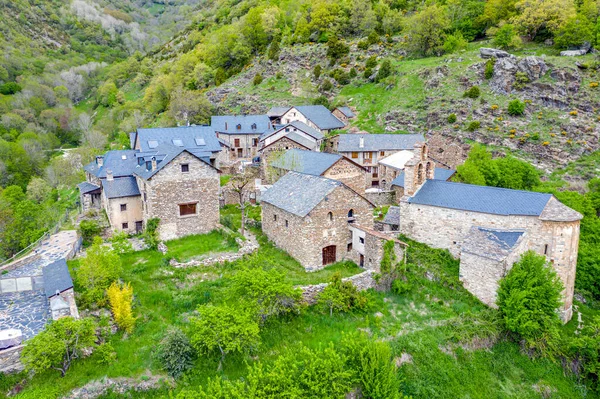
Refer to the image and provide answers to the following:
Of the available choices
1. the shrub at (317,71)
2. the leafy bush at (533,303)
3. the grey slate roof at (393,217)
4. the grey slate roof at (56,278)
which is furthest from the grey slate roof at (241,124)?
the leafy bush at (533,303)

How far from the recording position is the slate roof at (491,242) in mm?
24391

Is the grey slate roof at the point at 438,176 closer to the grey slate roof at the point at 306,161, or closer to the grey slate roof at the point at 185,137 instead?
the grey slate roof at the point at 306,161

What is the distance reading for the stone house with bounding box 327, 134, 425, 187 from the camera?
159 feet

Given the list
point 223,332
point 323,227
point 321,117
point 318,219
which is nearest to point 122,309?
point 223,332

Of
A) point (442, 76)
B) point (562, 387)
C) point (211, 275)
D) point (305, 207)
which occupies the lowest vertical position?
point (562, 387)

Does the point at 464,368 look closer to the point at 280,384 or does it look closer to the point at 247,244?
the point at 280,384

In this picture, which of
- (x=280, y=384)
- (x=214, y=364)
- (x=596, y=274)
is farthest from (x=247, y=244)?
(x=596, y=274)

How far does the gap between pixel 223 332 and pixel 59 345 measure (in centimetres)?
647

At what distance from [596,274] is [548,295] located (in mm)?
11073

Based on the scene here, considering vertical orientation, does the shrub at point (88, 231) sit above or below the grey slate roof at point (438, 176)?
below

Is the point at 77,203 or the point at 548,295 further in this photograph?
the point at 77,203

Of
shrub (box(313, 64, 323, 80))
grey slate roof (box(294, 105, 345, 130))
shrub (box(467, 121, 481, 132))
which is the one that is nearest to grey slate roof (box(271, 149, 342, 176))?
grey slate roof (box(294, 105, 345, 130))

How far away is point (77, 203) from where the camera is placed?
151 ft

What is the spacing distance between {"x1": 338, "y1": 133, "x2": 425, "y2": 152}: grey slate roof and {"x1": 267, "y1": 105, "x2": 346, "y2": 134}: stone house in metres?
12.5
